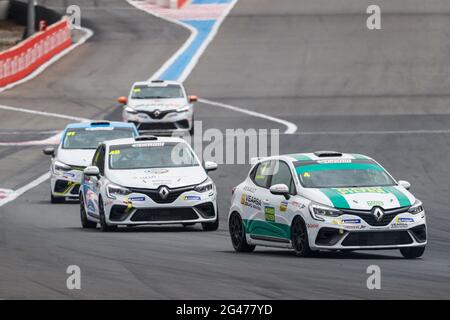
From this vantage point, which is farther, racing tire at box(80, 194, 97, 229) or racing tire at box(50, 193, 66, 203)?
racing tire at box(50, 193, 66, 203)

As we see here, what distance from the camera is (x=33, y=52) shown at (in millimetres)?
53531

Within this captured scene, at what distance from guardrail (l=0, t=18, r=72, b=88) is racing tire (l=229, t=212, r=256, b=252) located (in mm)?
32102

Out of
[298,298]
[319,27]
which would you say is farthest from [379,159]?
[319,27]

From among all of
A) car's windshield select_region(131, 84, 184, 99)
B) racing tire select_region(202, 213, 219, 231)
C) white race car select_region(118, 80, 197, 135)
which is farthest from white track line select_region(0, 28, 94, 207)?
racing tire select_region(202, 213, 219, 231)

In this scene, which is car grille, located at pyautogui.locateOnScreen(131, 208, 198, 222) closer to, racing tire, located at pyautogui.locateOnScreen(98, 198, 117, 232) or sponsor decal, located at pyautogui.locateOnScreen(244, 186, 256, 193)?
racing tire, located at pyautogui.locateOnScreen(98, 198, 117, 232)

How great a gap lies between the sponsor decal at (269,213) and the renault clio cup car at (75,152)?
9111mm

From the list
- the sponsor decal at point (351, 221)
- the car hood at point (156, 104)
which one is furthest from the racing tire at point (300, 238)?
the car hood at point (156, 104)

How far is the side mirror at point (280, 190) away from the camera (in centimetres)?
1712

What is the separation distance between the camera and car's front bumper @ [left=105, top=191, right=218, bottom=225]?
20562 mm

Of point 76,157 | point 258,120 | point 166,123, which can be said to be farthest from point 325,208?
point 258,120

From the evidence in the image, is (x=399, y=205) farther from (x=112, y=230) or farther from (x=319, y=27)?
(x=319, y=27)

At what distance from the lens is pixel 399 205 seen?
54.4 ft

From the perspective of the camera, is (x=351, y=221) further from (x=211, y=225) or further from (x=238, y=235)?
(x=211, y=225)

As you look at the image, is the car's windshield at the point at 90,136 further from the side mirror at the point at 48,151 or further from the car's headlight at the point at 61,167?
the car's headlight at the point at 61,167
